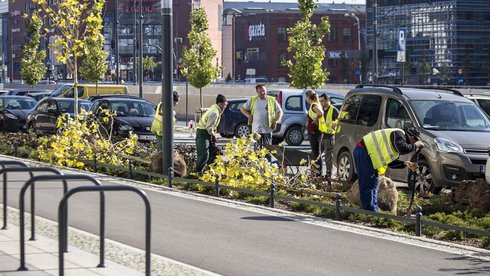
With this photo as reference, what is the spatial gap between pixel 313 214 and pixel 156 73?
143m

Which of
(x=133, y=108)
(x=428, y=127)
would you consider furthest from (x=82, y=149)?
(x=133, y=108)

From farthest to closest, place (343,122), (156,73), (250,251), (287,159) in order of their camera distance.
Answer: (156,73) < (343,122) < (287,159) < (250,251)

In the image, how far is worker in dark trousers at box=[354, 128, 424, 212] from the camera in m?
14.1

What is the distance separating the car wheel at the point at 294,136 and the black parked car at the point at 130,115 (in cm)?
474

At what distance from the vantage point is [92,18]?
2642 centimetres

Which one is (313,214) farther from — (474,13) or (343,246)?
(474,13)

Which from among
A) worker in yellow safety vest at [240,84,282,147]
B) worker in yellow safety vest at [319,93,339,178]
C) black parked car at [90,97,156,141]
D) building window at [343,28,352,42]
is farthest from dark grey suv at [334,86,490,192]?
building window at [343,28,352,42]

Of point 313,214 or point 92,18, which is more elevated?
point 92,18

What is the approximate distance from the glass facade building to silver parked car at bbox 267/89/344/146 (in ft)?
227

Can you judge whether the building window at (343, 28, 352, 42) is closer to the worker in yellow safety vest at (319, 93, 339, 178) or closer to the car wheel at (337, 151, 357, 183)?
the worker in yellow safety vest at (319, 93, 339, 178)

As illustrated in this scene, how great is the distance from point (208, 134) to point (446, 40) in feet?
295

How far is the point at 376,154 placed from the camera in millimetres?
14328

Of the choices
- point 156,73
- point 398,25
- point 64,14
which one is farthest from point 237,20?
point 64,14

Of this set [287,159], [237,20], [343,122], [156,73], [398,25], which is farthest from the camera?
[156,73]
